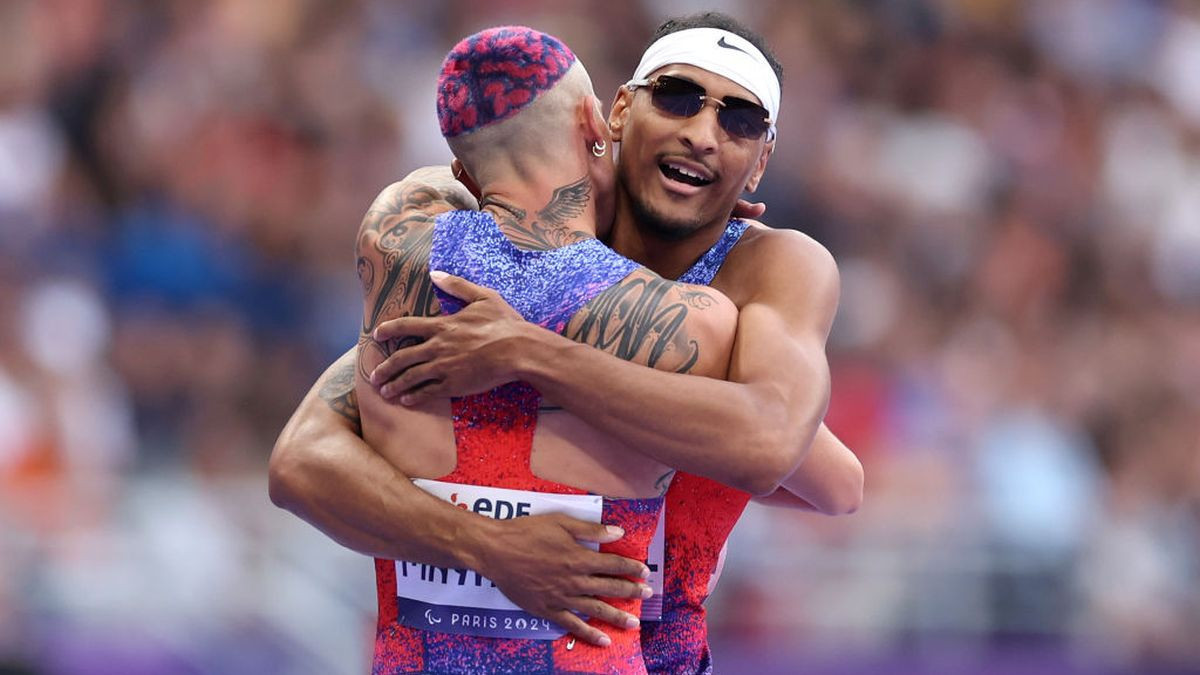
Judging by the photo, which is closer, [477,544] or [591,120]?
[477,544]

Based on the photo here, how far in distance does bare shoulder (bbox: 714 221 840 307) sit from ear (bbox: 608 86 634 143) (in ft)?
1.53

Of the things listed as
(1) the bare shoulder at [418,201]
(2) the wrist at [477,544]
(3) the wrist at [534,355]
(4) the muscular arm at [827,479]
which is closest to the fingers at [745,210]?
(4) the muscular arm at [827,479]

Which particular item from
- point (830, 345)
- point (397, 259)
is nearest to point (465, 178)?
point (397, 259)

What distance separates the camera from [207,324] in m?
9.36

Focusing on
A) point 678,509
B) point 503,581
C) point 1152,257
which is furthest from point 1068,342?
point 503,581

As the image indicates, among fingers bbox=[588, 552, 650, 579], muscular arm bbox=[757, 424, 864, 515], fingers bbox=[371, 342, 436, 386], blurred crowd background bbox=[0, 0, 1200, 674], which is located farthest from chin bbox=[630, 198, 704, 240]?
blurred crowd background bbox=[0, 0, 1200, 674]

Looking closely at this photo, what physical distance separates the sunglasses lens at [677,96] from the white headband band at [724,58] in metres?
0.06

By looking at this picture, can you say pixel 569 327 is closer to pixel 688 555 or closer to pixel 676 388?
pixel 676 388

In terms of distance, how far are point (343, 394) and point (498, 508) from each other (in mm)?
644

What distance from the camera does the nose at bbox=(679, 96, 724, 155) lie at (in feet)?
14.8

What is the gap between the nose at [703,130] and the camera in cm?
450

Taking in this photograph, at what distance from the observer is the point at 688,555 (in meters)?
4.70

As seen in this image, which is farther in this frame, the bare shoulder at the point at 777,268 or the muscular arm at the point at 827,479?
the muscular arm at the point at 827,479

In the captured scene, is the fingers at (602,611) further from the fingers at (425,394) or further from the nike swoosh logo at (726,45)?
the nike swoosh logo at (726,45)
